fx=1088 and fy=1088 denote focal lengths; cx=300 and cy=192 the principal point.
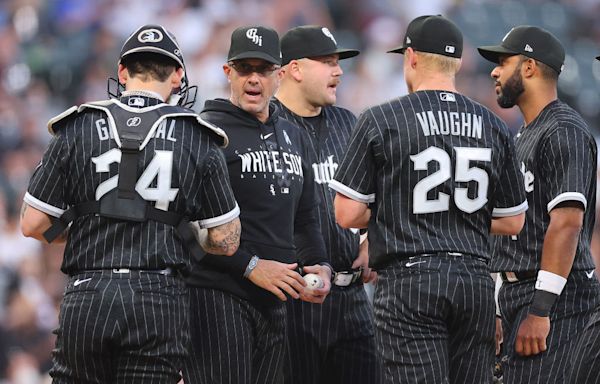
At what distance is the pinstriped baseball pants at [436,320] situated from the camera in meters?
5.21

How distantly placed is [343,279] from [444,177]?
1388 mm

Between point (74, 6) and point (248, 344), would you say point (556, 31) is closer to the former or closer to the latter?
point (74, 6)

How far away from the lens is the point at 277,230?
5.78 m

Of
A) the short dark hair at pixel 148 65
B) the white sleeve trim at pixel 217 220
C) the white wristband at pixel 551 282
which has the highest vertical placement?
the short dark hair at pixel 148 65

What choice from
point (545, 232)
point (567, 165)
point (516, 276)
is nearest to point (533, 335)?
point (516, 276)

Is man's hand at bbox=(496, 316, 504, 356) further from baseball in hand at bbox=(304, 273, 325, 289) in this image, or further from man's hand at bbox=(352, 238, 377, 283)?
baseball in hand at bbox=(304, 273, 325, 289)

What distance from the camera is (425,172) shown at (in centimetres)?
532

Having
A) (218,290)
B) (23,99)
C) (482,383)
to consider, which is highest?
(23,99)

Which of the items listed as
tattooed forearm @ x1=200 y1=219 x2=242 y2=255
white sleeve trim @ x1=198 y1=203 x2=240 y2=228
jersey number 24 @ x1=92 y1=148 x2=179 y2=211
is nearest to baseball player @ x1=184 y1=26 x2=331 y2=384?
tattooed forearm @ x1=200 y1=219 x2=242 y2=255

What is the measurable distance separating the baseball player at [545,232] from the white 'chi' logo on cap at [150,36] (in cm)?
214

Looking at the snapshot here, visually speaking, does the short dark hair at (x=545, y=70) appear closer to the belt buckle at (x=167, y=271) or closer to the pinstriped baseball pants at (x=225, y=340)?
the pinstriped baseball pants at (x=225, y=340)

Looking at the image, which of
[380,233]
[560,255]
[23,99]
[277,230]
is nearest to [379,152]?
[380,233]

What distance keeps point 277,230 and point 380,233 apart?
2.08 feet

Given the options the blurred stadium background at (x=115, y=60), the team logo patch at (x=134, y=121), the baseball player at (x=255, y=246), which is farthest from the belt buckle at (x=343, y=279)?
the blurred stadium background at (x=115, y=60)
